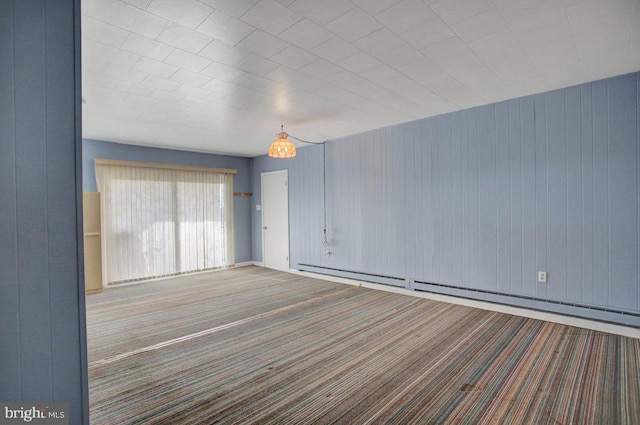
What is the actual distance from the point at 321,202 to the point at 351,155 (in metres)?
1.13

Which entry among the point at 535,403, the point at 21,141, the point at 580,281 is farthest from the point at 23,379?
the point at 580,281

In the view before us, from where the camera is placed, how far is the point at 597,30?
7.66ft

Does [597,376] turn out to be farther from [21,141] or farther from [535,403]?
[21,141]

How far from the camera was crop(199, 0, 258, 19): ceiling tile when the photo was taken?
193 centimetres

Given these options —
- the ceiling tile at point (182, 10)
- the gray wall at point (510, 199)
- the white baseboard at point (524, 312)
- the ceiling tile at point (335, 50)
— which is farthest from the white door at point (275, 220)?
the ceiling tile at point (182, 10)

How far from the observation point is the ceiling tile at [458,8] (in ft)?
6.52

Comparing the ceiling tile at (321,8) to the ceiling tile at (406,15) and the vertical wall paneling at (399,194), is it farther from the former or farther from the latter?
the vertical wall paneling at (399,194)

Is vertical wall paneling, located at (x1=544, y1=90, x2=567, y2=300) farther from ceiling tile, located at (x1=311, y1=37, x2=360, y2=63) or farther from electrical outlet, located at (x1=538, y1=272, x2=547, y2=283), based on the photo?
ceiling tile, located at (x1=311, y1=37, x2=360, y2=63)

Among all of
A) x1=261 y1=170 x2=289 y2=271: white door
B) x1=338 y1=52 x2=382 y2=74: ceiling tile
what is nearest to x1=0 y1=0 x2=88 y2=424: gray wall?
x1=338 y1=52 x2=382 y2=74: ceiling tile

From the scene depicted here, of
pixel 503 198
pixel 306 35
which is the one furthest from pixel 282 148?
pixel 503 198

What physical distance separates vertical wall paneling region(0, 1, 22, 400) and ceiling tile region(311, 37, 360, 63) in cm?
184

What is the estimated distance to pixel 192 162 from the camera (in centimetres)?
671

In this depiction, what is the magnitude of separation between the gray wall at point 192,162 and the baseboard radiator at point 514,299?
9.84ft

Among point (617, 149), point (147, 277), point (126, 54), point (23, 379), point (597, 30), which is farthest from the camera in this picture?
point (147, 277)
